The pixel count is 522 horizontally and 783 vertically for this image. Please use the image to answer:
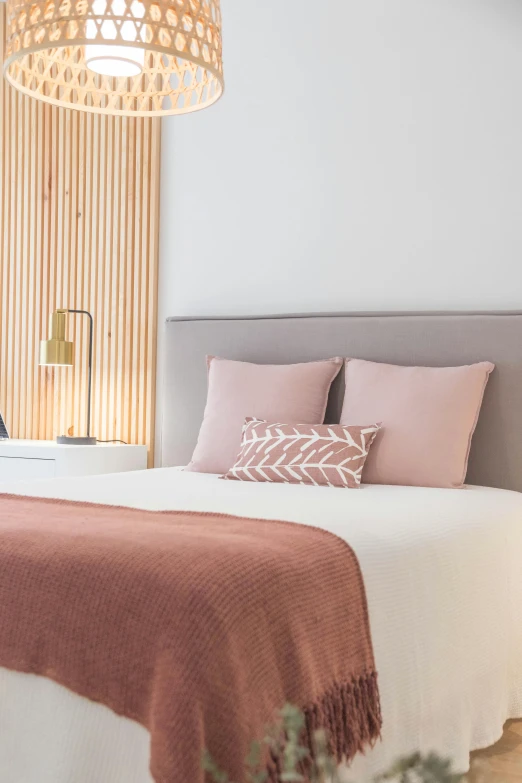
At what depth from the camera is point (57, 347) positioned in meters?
4.00

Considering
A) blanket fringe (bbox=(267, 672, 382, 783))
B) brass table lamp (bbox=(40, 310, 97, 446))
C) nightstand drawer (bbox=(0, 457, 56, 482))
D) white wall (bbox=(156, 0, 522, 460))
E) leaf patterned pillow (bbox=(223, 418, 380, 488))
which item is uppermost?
white wall (bbox=(156, 0, 522, 460))

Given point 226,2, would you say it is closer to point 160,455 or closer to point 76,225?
point 76,225

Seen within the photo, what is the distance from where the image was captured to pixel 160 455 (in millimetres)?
4109

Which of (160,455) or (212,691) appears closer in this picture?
(212,691)

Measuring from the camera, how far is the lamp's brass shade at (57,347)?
3.99 meters

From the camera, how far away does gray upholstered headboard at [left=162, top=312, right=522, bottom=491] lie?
10.3ft

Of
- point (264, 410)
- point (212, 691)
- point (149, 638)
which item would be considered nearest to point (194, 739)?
point (212, 691)

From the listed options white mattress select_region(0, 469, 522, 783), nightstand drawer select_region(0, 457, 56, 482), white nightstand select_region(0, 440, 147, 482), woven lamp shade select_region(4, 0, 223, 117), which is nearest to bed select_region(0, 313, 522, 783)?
white mattress select_region(0, 469, 522, 783)

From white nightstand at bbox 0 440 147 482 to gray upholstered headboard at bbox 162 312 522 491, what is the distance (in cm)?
23

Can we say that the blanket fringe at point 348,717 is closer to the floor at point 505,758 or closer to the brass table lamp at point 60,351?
the floor at point 505,758

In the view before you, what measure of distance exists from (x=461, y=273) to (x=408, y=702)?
1849 millimetres

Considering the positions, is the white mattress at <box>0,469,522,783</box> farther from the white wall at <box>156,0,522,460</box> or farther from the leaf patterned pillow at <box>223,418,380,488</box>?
the white wall at <box>156,0,522,460</box>

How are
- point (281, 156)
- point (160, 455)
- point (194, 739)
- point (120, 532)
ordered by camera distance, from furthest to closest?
1. point (160, 455)
2. point (281, 156)
3. point (120, 532)
4. point (194, 739)

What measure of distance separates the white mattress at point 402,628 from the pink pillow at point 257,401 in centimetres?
51
